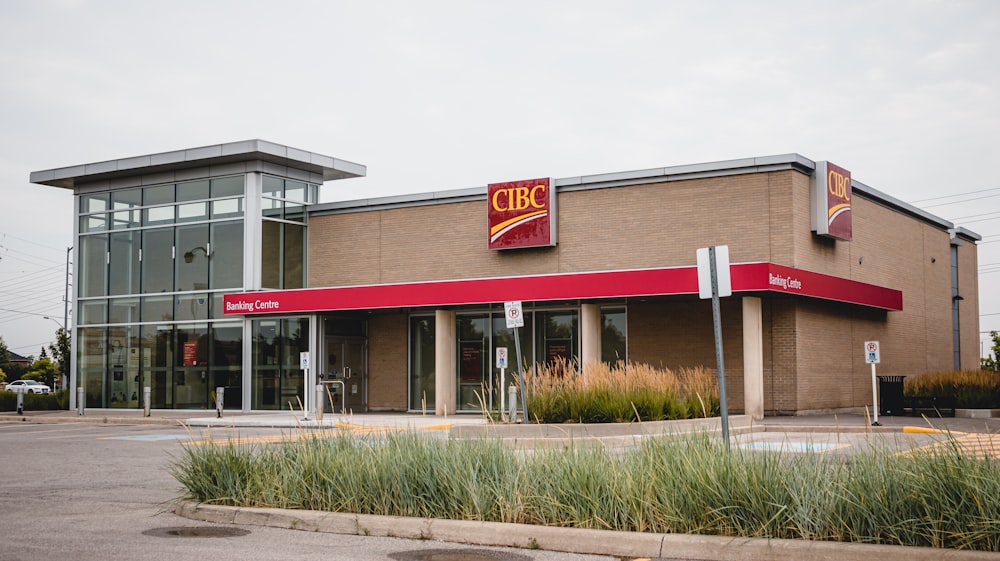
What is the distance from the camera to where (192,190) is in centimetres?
3694

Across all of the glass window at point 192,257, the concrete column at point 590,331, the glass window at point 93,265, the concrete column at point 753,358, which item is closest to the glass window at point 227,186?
the glass window at point 192,257

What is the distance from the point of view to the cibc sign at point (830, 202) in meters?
29.6

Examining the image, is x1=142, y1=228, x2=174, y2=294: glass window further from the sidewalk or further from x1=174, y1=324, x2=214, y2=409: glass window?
the sidewalk

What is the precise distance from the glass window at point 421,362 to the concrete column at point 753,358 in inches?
436

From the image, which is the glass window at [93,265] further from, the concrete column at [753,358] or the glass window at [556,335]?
the concrete column at [753,358]

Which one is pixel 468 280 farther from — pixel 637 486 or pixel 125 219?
pixel 637 486

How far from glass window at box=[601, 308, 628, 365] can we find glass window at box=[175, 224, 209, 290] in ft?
46.7

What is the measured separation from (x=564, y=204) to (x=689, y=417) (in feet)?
41.1

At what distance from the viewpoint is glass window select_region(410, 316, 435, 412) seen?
34.7m

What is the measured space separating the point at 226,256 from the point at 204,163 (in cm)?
335

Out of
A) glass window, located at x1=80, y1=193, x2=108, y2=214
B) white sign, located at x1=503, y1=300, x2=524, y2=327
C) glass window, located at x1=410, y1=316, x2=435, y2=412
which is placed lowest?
glass window, located at x1=410, y1=316, x2=435, y2=412

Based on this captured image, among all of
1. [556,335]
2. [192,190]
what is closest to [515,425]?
[556,335]

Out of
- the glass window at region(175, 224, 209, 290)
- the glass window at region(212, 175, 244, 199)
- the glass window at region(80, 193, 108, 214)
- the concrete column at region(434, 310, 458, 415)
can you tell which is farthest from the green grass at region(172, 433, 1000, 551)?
the glass window at region(80, 193, 108, 214)

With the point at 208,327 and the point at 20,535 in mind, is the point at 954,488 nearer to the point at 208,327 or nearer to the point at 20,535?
the point at 20,535
